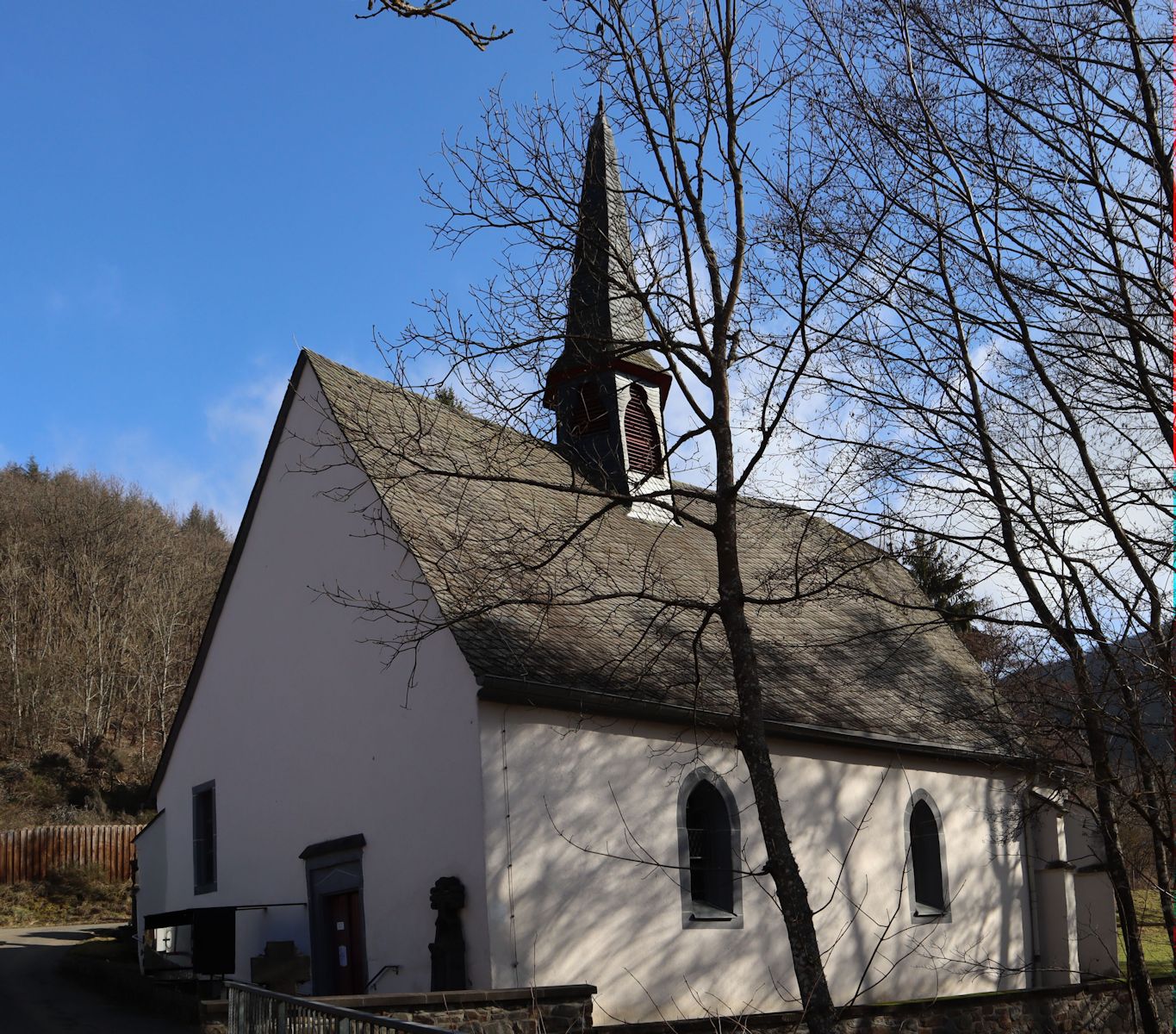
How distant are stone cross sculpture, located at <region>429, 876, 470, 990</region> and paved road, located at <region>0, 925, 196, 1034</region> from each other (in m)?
3.14

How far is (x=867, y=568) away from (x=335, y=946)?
7.85m

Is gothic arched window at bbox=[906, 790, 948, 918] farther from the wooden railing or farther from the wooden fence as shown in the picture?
the wooden fence

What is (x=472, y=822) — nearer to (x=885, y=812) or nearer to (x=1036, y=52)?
(x=885, y=812)

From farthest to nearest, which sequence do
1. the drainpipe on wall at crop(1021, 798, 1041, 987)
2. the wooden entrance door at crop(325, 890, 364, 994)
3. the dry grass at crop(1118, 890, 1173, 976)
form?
the drainpipe on wall at crop(1021, 798, 1041, 987) < the dry grass at crop(1118, 890, 1173, 976) < the wooden entrance door at crop(325, 890, 364, 994)

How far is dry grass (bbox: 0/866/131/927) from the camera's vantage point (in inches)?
1185

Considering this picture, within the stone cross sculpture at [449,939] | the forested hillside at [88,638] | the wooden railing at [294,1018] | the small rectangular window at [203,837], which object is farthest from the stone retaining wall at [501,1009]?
the forested hillside at [88,638]

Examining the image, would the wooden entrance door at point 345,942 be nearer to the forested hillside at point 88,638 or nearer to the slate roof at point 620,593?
the slate roof at point 620,593

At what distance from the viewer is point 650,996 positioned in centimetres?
1270

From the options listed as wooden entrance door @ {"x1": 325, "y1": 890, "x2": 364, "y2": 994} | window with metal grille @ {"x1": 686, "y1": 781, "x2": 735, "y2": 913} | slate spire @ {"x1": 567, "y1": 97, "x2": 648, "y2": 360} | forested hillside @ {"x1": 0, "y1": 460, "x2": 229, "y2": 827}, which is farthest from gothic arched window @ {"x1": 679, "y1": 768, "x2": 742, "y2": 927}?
forested hillside @ {"x1": 0, "y1": 460, "x2": 229, "y2": 827}

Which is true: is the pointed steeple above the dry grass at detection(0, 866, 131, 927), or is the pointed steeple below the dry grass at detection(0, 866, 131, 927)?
above

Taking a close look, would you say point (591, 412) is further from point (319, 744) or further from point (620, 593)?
point (620, 593)

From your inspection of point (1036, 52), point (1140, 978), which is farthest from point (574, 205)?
point (1140, 978)

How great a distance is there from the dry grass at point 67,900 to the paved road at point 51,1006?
748 cm

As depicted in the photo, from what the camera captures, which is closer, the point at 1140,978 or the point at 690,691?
the point at 1140,978
